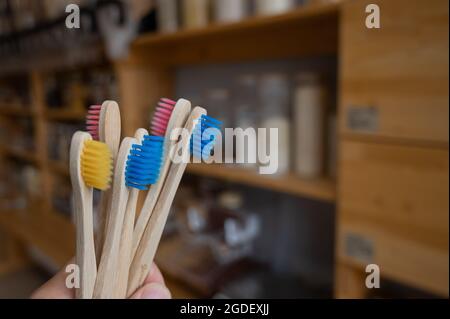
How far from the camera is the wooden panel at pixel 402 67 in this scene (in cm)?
41

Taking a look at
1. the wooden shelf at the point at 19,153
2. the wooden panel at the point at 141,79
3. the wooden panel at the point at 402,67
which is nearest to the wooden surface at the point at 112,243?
the wooden panel at the point at 141,79

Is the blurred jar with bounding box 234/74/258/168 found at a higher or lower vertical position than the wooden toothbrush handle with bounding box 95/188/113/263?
higher

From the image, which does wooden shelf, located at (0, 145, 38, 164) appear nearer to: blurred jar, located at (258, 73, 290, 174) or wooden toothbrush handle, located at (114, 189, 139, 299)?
blurred jar, located at (258, 73, 290, 174)

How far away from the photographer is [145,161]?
6.2 inches

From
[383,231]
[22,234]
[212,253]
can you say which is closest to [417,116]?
[383,231]

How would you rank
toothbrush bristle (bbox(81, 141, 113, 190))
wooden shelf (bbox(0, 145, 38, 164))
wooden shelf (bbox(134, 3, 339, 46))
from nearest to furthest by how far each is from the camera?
toothbrush bristle (bbox(81, 141, 113, 190)) → wooden shelf (bbox(134, 3, 339, 46)) → wooden shelf (bbox(0, 145, 38, 164))

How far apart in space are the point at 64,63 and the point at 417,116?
64 centimetres

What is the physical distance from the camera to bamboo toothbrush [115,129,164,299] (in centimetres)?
16

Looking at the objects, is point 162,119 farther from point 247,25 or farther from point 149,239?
point 247,25

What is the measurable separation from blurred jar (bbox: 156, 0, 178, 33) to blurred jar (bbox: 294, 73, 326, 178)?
30cm

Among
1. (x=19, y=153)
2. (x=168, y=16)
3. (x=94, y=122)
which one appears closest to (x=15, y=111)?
(x=19, y=153)

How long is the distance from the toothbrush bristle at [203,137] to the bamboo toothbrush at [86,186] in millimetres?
41

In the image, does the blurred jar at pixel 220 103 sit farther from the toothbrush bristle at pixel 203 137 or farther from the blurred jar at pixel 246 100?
the toothbrush bristle at pixel 203 137

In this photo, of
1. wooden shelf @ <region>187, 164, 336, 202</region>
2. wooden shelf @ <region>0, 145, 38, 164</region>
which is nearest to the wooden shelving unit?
wooden shelf @ <region>187, 164, 336, 202</region>
